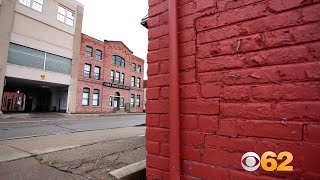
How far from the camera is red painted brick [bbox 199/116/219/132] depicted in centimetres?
130

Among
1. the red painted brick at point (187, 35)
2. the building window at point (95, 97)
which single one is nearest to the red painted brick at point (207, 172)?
the red painted brick at point (187, 35)

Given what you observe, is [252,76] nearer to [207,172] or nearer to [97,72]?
[207,172]

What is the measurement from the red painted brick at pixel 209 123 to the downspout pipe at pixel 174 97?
0.16 metres

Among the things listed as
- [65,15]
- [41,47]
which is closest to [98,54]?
[65,15]

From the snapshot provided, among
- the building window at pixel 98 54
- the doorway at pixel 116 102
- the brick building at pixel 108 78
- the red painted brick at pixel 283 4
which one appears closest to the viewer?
the red painted brick at pixel 283 4

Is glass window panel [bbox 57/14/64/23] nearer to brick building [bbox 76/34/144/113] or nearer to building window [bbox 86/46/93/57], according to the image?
brick building [bbox 76/34/144/113]

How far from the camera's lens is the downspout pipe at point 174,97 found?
1.37m

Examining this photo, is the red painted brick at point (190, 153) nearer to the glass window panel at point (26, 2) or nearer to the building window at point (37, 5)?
the glass window panel at point (26, 2)

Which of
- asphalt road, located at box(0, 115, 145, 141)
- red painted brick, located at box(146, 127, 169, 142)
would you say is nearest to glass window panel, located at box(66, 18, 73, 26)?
asphalt road, located at box(0, 115, 145, 141)

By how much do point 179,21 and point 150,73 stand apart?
0.47 m

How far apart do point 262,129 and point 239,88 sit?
273 mm

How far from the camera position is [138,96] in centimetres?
3531

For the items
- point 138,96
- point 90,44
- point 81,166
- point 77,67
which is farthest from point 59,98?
point 81,166

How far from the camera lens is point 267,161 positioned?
1124 mm
